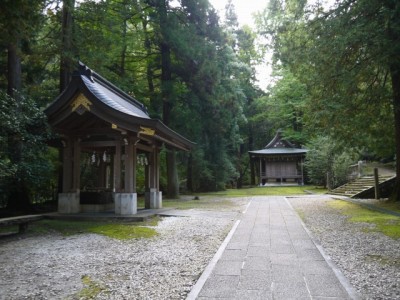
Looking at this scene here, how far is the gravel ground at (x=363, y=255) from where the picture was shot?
165 inches

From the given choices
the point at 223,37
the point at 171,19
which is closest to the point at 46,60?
the point at 171,19

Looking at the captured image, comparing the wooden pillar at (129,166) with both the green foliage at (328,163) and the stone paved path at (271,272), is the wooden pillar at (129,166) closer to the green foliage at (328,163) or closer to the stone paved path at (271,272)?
the stone paved path at (271,272)

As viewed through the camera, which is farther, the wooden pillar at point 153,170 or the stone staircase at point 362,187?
the stone staircase at point 362,187

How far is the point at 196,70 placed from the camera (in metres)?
19.1

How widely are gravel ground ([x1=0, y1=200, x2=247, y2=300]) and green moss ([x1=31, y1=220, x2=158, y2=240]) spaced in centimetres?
40

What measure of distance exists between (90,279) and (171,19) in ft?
54.7

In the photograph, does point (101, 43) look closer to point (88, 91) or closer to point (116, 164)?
point (88, 91)

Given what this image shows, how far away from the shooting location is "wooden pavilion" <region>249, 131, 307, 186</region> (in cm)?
3412

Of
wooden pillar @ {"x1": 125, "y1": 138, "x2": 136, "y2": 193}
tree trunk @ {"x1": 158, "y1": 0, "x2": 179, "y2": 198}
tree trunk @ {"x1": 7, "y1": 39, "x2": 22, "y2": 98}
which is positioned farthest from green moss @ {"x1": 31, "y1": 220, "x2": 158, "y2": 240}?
tree trunk @ {"x1": 158, "y1": 0, "x2": 179, "y2": 198}

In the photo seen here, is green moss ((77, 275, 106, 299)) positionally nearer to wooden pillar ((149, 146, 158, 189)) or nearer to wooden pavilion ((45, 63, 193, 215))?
wooden pavilion ((45, 63, 193, 215))

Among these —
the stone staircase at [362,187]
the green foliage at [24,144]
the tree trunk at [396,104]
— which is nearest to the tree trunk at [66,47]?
the green foliage at [24,144]

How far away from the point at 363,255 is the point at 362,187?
1376 centimetres

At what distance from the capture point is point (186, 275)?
15.6 feet

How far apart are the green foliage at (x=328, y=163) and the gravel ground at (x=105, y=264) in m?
17.3
